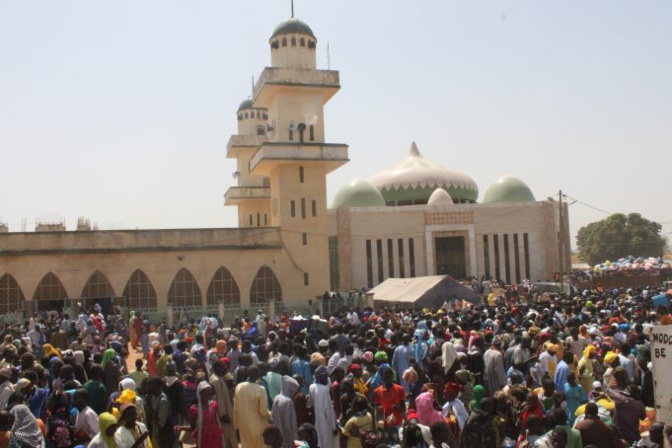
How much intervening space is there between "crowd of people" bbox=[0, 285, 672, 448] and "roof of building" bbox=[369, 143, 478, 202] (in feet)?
113

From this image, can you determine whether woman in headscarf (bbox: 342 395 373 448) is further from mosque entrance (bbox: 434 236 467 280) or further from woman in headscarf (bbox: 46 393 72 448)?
mosque entrance (bbox: 434 236 467 280)

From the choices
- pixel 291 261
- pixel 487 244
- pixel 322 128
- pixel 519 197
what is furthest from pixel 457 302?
pixel 519 197

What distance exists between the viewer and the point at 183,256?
99.1ft

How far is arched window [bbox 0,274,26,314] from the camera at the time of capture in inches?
1088

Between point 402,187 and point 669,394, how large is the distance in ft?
132

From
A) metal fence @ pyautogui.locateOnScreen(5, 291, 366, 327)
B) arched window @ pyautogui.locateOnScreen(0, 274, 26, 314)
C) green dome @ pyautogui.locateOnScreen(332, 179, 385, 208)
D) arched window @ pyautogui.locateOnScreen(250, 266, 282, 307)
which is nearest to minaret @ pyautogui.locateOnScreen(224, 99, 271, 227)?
green dome @ pyautogui.locateOnScreen(332, 179, 385, 208)

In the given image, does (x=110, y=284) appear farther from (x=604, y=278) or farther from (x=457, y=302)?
(x=604, y=278)

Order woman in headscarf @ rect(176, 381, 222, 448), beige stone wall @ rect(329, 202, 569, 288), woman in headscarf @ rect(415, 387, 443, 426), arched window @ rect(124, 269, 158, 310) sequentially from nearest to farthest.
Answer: woman in headscarf @ rect(415, 387, 443, 426) < woman in headscarf @ rect(176, 381, 222, 448) < arched window @ rect(124, 269, 158, 310) < beige stone wall @ rect(329, 202, 569, 288)

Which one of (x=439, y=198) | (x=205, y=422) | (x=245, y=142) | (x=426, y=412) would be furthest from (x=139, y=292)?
Answer: (x=426, y=412)

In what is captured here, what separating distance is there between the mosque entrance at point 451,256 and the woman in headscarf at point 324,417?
32708mm

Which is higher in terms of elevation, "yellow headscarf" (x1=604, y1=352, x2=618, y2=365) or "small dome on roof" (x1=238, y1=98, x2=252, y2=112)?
"small dome on roof" (x1=238, y1=98, x2=252, y2=112)

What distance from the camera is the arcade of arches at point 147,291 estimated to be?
91.5ft

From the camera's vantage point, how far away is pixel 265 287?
1231 inches

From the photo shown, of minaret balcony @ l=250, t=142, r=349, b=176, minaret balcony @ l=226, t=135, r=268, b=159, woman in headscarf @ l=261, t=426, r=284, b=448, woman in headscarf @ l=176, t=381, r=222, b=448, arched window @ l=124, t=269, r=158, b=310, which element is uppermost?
minaret balcony @ l=226, t=135, r=268, b=159
